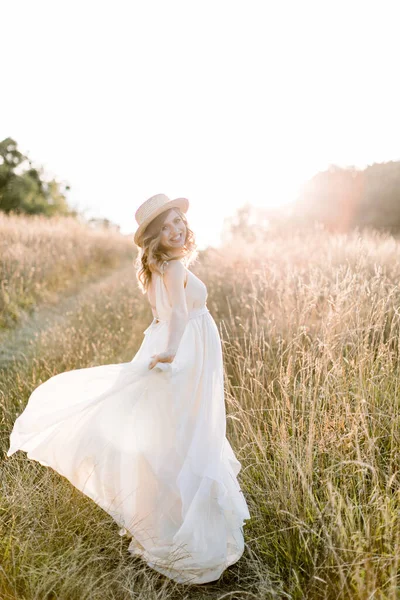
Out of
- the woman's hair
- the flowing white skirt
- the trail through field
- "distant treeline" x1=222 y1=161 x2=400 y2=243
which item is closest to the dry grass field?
the flowing white skirt

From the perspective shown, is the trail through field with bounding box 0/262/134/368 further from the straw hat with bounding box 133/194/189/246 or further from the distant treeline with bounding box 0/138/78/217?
the distant treeline with bounding box 0/138/78/217

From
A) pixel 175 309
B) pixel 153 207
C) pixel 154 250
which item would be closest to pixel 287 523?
pixel 175 309

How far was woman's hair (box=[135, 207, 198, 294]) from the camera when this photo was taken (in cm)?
249

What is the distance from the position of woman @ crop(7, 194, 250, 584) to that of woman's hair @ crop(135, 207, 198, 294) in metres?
0.08

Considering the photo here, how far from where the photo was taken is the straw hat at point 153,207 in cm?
248

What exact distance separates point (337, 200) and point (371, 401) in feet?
53.2

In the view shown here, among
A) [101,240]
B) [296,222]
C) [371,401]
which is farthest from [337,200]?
[371,401]

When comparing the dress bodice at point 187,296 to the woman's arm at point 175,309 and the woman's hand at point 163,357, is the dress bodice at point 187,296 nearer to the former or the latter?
the woman's arm at point 175,309

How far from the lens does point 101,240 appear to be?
13320 mm

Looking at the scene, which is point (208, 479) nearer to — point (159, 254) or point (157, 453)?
point (157, 453)

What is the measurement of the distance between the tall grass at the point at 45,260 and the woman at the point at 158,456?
4.59 m

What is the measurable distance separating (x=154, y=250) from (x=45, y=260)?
7.32 meters

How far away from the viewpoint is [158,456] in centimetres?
230

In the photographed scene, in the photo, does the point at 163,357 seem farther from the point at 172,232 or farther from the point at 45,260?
the point at 45,260
